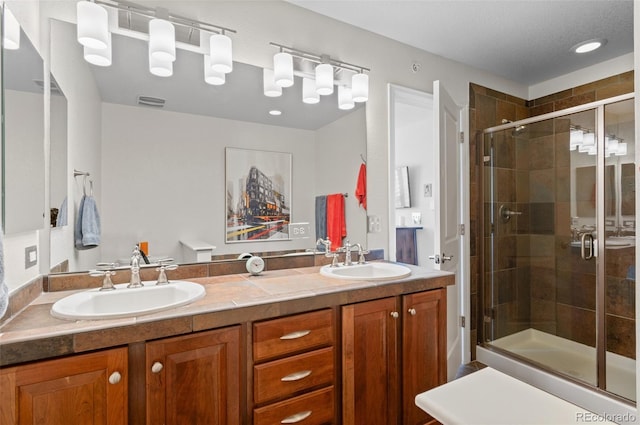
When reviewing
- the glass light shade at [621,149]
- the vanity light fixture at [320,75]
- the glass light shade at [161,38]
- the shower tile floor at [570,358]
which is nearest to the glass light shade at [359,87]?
the vanity light fixture at [320,75]

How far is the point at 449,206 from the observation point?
2279 mm

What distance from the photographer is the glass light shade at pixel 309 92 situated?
2.00 m

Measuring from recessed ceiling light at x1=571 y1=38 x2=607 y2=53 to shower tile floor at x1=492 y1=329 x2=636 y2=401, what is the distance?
2196 millimetres

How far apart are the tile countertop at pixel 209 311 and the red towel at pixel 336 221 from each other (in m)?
0.36

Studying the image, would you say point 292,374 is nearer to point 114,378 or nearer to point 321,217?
point 114,378

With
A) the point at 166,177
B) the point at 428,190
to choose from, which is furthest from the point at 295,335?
the point at 428,190

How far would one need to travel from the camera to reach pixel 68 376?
3.03 ft

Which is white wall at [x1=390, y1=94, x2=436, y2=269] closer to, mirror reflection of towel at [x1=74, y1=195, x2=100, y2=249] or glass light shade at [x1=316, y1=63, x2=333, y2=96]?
glass light shade at [x1=316, y1=63, x2=333, y2=96]

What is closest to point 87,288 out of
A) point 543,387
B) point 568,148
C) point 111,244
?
point 111,244

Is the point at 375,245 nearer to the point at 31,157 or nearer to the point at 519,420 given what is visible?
the point at 519,420

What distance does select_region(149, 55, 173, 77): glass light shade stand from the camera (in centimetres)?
158

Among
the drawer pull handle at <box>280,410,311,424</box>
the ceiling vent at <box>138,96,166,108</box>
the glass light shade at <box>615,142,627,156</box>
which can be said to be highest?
the ceiling vent at <box>138,96,166,108</box>

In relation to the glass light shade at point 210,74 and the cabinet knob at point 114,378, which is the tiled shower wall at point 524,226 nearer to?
the glass light shade at point 210,74

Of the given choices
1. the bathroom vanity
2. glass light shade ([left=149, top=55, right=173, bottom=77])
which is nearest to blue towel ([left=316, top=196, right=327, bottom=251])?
the bathroom vanity
